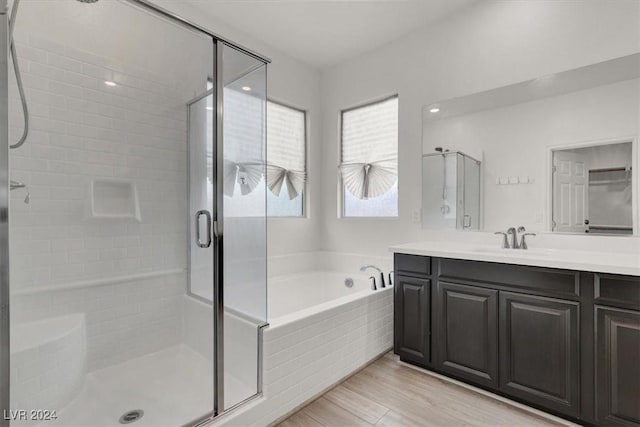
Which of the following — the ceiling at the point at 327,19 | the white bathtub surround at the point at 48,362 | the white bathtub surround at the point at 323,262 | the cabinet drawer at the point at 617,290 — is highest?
the ceiling at the point at 327,19

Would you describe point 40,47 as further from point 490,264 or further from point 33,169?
point 490,264

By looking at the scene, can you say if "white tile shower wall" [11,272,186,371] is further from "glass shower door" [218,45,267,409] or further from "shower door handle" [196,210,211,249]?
"glass shower door" [218,45,267,409]

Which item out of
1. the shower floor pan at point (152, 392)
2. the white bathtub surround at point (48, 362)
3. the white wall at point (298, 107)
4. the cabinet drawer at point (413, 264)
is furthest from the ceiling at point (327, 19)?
the shower floor pan at point (152, 392)

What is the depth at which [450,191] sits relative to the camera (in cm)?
258

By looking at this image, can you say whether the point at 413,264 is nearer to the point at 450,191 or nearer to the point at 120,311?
the point at 450,191

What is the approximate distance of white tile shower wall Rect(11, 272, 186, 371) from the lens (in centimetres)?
185

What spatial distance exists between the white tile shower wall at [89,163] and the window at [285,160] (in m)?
1.05

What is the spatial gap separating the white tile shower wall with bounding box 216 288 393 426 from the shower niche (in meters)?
0.83

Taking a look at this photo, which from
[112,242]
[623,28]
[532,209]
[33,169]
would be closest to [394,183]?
[532,209]

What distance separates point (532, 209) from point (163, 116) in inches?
108

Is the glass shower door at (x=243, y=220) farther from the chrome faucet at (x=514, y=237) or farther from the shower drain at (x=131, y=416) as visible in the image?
the chrome faucet at (x=514, y=237)

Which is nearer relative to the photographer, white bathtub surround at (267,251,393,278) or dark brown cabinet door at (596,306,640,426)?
dark brown cabinet door at (596,306,640,426)

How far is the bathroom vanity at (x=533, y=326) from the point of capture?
1.49 m

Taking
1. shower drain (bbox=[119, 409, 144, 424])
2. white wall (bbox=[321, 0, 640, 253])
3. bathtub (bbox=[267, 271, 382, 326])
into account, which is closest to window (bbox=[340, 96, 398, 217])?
white wall (bbox=[321, 0, 640, 253])
